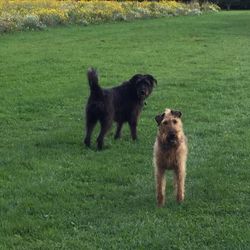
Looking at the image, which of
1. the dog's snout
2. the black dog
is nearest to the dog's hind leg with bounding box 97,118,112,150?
the black dog

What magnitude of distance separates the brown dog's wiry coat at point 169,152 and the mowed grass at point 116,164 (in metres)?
0.20

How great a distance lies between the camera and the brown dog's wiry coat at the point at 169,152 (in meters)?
6.19

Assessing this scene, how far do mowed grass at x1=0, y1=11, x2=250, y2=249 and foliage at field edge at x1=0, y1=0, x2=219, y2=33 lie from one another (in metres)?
9.14

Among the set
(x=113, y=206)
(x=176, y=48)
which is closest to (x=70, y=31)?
(x=176, y=48)

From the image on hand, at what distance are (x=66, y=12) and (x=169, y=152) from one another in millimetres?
24738

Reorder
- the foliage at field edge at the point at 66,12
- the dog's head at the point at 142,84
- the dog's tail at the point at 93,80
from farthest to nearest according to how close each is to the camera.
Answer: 1. the foliage at field edge at the point at 66,12
2. the dog's head at the point at 142,84
3. the dog's tail at the point at 93,80

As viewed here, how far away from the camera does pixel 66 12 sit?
3008 centimetres

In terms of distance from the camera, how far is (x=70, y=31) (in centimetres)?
2664

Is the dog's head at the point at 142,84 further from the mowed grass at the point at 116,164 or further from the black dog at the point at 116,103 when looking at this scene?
the mowed grass at the point at 116,164

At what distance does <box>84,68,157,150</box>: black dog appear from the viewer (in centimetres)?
866

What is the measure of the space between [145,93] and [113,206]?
3.29 meters

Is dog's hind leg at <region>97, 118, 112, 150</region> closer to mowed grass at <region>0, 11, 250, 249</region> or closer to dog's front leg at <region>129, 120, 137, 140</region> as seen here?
mowed grass at <region>0, 11, 250, 249</region>

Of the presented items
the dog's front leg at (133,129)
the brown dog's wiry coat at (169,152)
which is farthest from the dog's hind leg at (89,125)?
the brown dog's wiry coat at (169,152)

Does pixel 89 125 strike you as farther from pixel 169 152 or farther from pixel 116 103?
pixel 169 152
